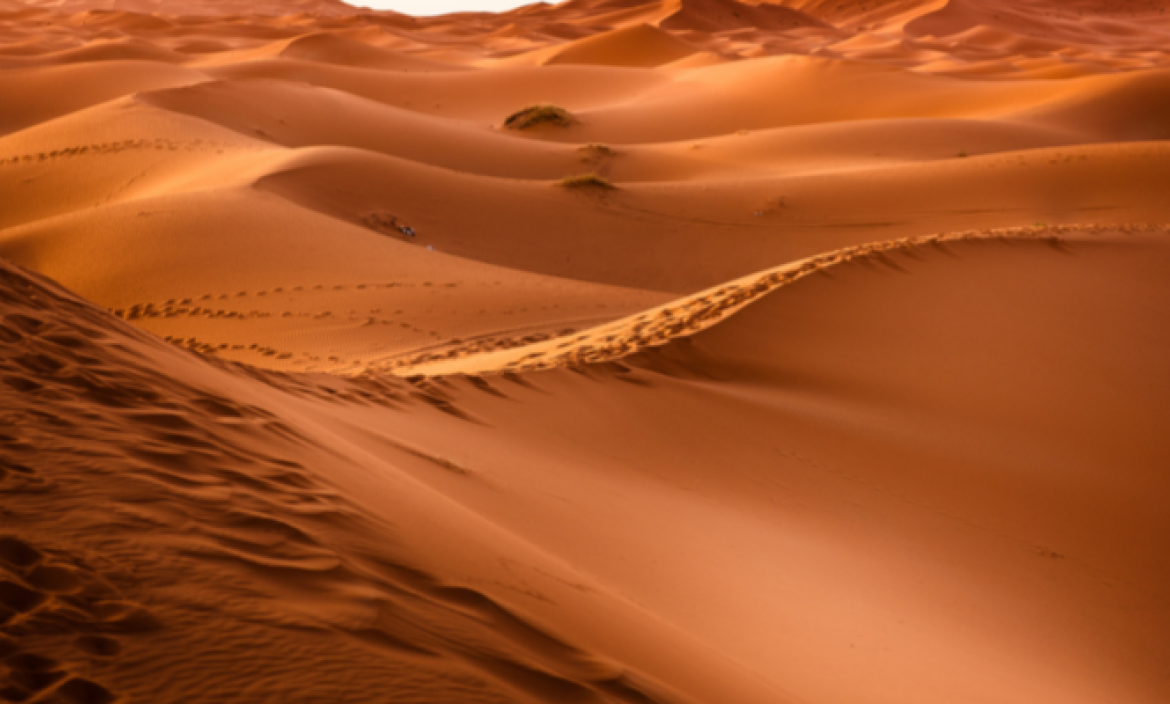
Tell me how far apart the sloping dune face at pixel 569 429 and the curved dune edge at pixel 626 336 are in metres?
0.06

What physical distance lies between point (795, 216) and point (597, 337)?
879 centimetres

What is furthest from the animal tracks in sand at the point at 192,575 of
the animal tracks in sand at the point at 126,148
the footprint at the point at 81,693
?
the animal tracks in sand at the point at 126,148

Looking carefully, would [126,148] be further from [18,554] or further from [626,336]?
[18,554]

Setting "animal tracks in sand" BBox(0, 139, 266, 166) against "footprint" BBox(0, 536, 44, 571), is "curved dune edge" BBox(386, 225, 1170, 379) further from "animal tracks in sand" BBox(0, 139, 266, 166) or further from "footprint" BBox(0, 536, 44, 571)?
"animal tracks in sand" BBox(0, 139, 266, 166)

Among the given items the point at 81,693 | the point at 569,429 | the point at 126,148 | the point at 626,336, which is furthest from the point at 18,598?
the point at 126,148

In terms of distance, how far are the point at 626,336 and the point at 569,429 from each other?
5.29 feet

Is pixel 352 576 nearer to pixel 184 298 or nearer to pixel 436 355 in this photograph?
pixel 436 355

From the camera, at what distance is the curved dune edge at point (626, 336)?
634 cm

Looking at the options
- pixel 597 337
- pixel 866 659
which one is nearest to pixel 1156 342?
pixel 597 337

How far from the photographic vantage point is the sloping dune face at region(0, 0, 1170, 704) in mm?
2123

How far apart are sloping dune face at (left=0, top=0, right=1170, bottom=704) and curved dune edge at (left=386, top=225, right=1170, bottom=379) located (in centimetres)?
6

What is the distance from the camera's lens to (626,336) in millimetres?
6770

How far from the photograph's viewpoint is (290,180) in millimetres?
12406

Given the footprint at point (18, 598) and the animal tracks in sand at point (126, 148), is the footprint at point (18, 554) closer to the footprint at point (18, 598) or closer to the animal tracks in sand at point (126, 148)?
the footprint at point (18, 598)
